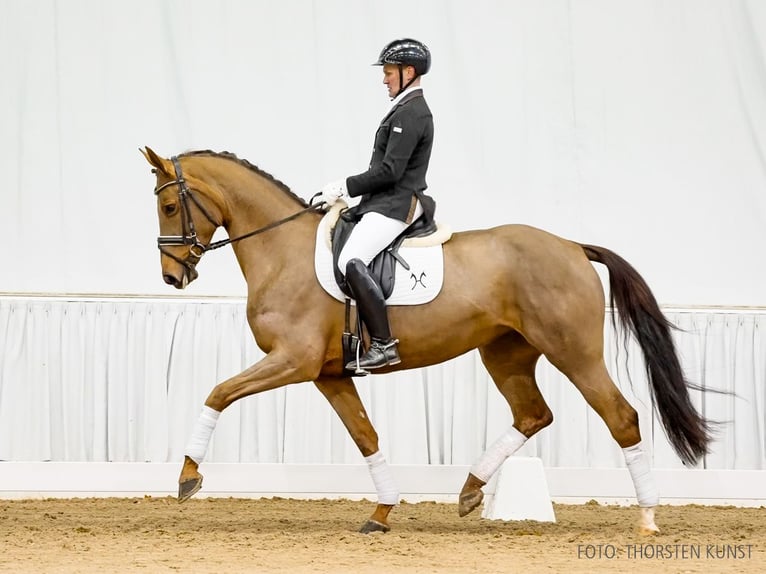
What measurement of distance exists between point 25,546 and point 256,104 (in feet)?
12.5

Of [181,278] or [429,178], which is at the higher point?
[429,178]

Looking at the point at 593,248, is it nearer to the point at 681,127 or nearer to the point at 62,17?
the point at 681,127

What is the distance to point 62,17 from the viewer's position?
24.3 feet

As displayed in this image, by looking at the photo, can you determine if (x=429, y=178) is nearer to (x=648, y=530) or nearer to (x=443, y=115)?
(x=443, y=115)

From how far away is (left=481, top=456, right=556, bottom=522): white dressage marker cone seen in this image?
18.4ft

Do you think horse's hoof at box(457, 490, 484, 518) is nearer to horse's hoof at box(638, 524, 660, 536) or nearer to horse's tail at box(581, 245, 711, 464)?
horse's hoof at box(638, 524, 660, 536)

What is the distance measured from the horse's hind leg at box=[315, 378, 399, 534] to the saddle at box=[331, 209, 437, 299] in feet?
1.73

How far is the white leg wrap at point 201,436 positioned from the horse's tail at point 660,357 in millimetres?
2082

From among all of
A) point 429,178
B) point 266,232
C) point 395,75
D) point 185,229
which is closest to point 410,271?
point 266,232

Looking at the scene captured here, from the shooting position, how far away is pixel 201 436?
4836 mm

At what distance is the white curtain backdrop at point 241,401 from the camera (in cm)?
661

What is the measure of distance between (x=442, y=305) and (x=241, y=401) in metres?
2.06

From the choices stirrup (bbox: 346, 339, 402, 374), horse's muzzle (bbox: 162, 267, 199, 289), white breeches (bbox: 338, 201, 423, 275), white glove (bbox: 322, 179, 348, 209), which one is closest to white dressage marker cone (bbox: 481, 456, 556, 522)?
stirrup (bbox: 346, 339, 402, 374)

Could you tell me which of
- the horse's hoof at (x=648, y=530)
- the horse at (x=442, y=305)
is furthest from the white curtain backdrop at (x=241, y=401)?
the horse's hoof at (x=648, y=530)
